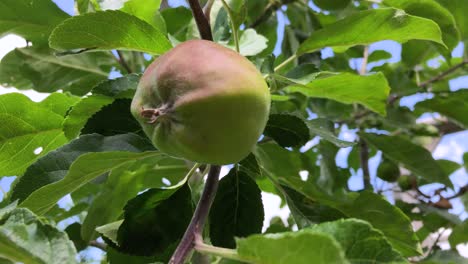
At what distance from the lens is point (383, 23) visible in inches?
34.9

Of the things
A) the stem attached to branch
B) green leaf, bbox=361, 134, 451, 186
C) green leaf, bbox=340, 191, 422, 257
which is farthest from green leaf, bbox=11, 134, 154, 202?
green leaf, bbox=361, 134, 451, 186

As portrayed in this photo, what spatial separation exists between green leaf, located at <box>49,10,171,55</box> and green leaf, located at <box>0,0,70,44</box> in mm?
460

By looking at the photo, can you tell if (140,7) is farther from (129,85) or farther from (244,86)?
(244,86)

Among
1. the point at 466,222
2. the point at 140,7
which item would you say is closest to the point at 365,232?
the point at 140,7

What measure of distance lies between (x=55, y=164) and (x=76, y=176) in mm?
55

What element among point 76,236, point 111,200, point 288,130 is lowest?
point 76,236

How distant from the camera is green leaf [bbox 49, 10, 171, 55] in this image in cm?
81

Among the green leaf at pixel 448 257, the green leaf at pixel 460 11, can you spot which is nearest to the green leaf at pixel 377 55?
the green leaf at pixel 460 11

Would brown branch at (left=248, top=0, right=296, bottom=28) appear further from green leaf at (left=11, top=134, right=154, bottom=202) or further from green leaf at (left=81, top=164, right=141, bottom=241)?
green leaf at (left=11, top=134, right=154, bottom=202)

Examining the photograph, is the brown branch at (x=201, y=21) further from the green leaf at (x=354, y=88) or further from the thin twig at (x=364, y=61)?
the thin twig at (x=364, y=61)

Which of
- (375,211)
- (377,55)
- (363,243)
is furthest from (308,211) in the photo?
(377,55)

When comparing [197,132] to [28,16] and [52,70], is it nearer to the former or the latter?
[28,16]

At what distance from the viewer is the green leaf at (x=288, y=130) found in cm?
90

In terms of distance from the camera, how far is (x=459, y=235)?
60.3 inches
